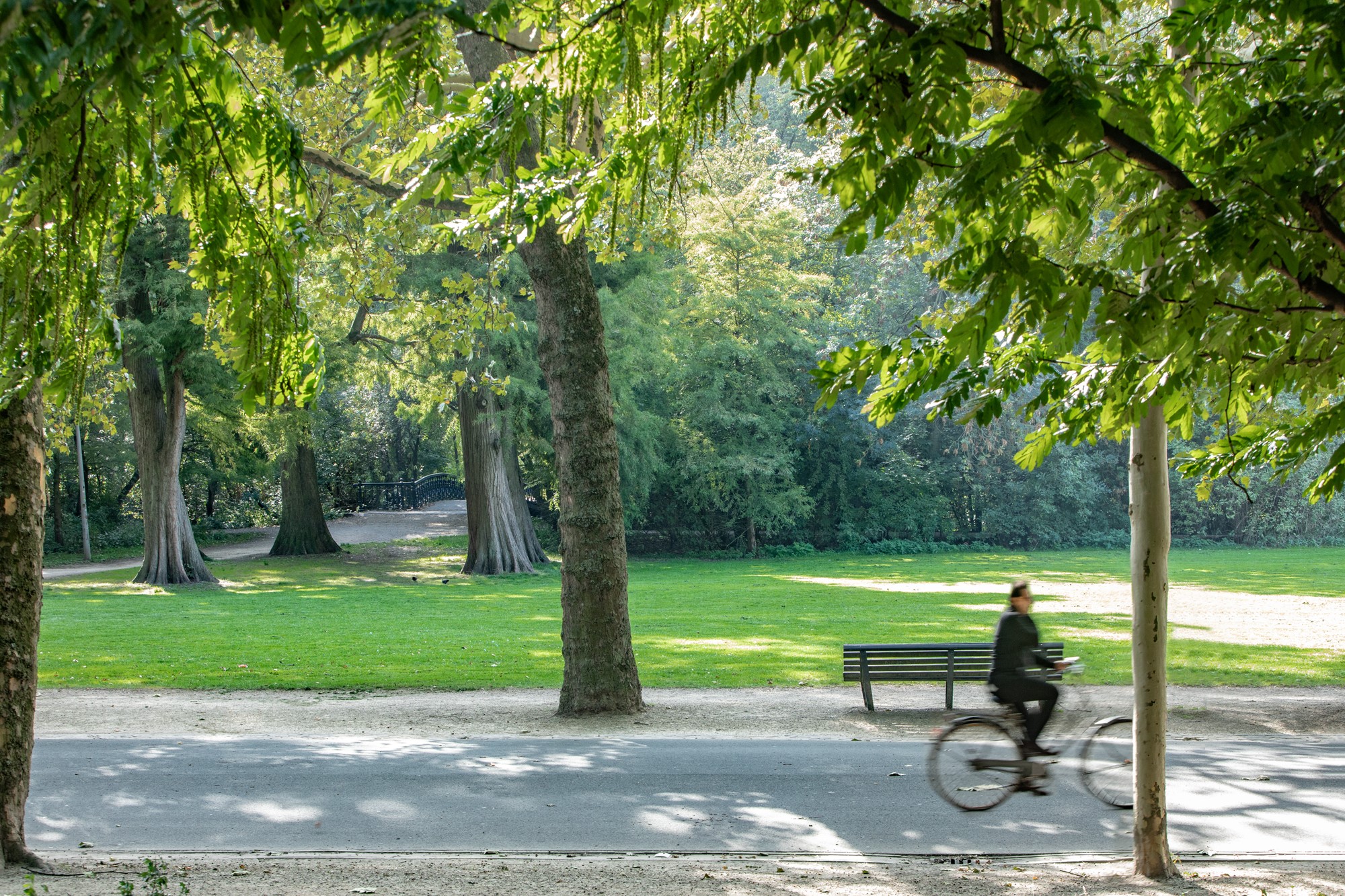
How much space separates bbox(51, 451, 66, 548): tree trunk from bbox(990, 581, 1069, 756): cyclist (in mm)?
38439

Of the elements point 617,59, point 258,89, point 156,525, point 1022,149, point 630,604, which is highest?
point 617,59

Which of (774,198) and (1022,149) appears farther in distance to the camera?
(774,198)

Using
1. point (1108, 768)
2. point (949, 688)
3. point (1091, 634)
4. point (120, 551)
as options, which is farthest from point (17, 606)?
point (120, 551)

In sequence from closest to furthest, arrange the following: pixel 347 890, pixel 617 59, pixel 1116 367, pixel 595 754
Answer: pixel 1116 367
pixel 617 59
pixel 347 890
pixel 595 754

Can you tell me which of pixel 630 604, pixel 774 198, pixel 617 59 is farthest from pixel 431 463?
pixel 617 59

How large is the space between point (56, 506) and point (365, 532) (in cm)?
1127

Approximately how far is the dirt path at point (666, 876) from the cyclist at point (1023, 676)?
1320 mm

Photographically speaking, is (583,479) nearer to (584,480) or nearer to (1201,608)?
(584,480)

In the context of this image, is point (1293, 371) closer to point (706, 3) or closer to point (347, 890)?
point (706, 3)

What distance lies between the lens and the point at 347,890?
19.8 feet

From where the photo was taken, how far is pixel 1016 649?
8.02 metres

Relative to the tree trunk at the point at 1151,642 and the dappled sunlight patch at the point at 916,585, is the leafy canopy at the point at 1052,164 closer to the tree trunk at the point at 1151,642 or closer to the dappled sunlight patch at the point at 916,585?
the tree trunk at the point at 1151,642

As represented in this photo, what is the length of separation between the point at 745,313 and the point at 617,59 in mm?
32873

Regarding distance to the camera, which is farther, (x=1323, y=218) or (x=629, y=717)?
(x=629, y=717)
